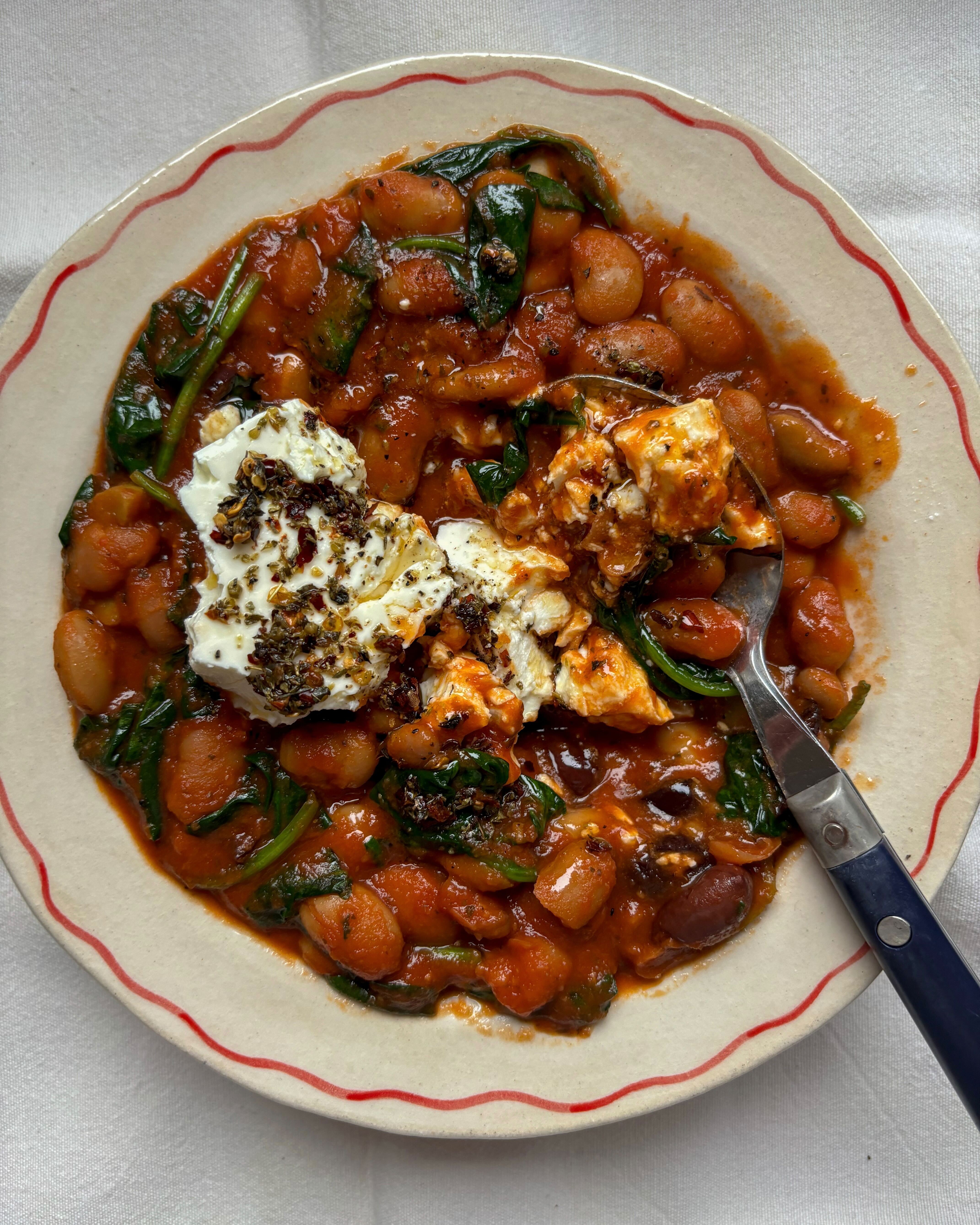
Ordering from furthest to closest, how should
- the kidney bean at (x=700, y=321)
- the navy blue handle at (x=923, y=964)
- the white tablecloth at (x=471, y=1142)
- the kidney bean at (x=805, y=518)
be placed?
the white tablecloth at (x=471, y=1142) → the kidney bean at (x=805, y=518) → the kidney bean at (x=700, y=321) → the navy blue handle at (x=923, y=964)

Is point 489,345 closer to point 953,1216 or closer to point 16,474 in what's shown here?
point 16,474

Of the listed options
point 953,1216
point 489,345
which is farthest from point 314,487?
point 953,1216

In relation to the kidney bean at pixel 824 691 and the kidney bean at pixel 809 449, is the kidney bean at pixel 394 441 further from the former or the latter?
the kidney bean at pixel 824 691

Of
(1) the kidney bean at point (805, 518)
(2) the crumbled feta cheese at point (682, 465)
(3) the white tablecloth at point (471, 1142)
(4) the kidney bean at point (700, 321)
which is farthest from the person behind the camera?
(3) the white tablecloth at point (471, 1142)

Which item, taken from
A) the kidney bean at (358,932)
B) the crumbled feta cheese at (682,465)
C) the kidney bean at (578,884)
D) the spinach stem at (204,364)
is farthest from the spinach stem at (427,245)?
the kidney bean at (358,932)

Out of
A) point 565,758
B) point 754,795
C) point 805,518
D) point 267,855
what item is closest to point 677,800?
point 754,795

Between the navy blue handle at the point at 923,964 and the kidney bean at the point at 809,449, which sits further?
the kidney bean at the point at 809,449

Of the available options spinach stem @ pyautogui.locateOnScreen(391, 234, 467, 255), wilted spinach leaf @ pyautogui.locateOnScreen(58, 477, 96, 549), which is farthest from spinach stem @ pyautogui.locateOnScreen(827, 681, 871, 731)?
wilted spinach leaf @ pyautogui.locateOnScreen(58, 477, 96, 549)
